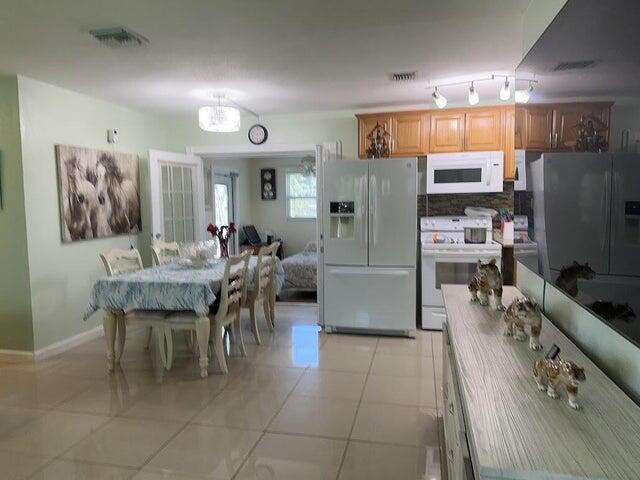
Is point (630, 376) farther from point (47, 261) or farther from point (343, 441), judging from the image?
point (47, 261)

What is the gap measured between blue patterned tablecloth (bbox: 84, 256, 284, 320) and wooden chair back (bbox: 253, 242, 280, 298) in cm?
65

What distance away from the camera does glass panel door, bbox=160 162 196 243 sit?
502 cm

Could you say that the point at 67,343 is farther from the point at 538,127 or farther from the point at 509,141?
the point at 509,141

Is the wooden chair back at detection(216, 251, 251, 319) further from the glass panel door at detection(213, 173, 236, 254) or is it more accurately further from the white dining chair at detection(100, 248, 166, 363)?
the glass panel door at detection(213, 173, 236, 254)

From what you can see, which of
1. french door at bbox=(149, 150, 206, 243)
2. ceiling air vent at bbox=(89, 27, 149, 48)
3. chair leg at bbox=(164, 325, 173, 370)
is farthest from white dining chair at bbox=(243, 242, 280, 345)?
ceiling air vent at bbox=(89, 27, 149, 48)

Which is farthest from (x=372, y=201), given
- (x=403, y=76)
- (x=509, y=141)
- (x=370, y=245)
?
(x=509, y=141)

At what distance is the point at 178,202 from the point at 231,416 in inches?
123

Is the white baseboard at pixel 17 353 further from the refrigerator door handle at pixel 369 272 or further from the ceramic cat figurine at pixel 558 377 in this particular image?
the ceramic cat figurine at pixel 558 377

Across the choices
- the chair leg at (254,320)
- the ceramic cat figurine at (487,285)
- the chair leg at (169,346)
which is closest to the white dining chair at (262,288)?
the chair leg at (254,320)

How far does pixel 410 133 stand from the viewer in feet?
15.3

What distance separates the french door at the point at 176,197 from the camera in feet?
15.5

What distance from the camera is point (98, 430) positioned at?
8.79 feet

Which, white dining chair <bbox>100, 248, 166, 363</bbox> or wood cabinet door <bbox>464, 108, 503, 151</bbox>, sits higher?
wood cabinet door <bbox>464, 108, 503, 151</bbox>

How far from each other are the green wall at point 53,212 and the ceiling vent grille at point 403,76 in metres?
3.01
